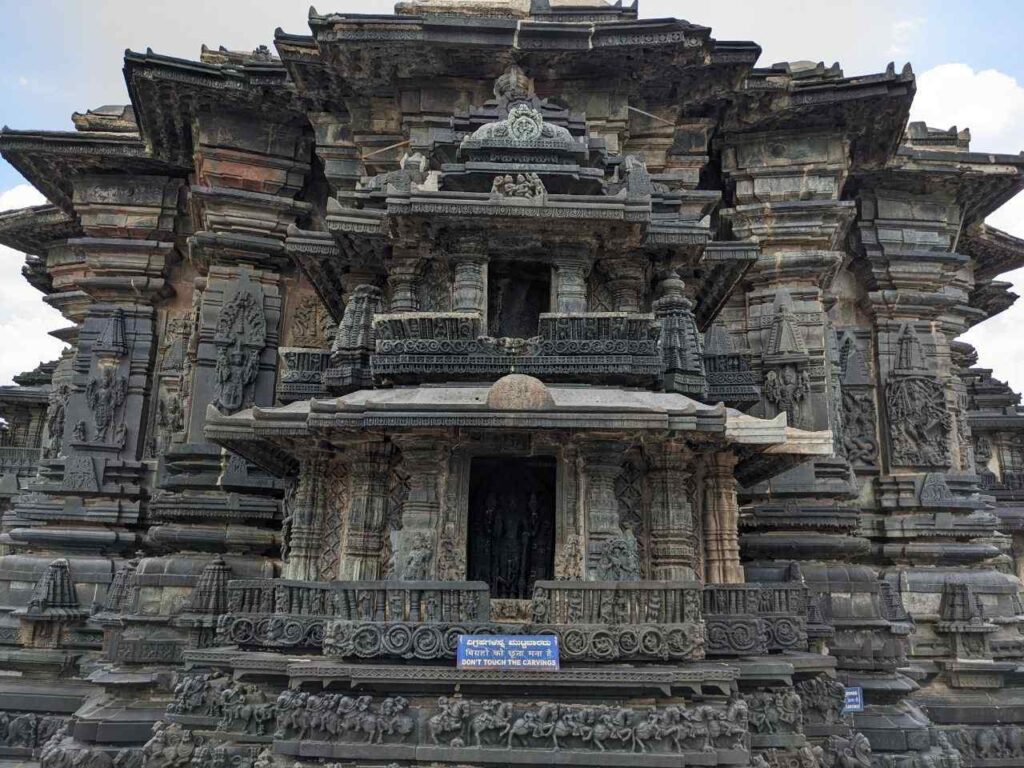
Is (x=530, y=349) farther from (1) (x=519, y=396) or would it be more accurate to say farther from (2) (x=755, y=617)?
(2) (x=755, y=617)

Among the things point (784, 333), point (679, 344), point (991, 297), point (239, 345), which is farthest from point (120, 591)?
point (991, 297)

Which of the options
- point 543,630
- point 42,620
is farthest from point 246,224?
point 543,630

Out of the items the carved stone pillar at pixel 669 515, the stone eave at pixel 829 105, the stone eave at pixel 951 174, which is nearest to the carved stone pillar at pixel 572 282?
the carved stone pillar at pixel 669 515

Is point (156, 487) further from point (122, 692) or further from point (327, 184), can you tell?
point (327, 184)

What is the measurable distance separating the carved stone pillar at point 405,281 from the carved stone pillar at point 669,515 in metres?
3.65

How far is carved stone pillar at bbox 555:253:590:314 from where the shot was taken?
32.0 ft

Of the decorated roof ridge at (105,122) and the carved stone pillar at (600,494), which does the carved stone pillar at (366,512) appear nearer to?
the carved stone pillar at (600,494)

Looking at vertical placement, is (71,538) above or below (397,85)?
below

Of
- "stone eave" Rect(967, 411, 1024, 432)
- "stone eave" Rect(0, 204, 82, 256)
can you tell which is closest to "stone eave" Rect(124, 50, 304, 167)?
"stone eave" Rect(0, 204, 82, 256)

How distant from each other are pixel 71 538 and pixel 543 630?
11.5 meters

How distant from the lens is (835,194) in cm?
1489

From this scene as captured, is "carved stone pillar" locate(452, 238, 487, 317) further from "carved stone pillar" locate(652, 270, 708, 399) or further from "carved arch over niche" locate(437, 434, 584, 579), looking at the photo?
"carved stone pillar" locate(652, 270, 708, 399)

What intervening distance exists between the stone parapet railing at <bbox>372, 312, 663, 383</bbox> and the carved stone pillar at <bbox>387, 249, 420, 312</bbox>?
0.88 m

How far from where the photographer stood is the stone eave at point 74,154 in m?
16.2
